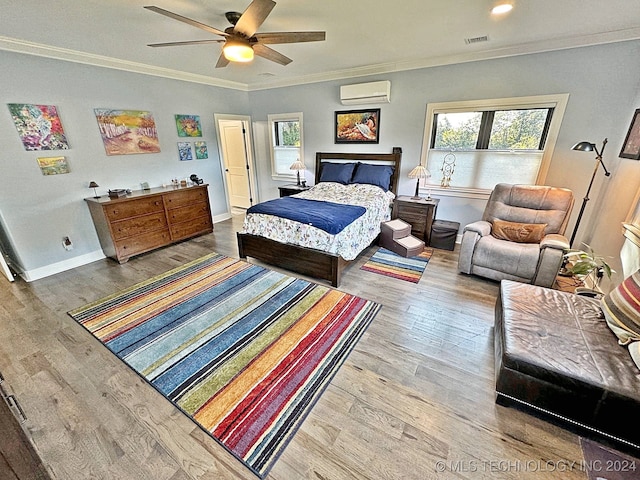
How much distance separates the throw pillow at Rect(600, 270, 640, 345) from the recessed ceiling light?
2.25 meters

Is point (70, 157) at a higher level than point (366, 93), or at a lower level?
lower

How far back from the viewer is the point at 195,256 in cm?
387

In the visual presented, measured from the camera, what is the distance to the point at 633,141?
8.94 feet

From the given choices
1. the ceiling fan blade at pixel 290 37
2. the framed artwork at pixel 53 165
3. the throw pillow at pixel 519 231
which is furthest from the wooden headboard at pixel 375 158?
the framed artwork at pixel 53 165

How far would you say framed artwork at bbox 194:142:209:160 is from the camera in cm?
480

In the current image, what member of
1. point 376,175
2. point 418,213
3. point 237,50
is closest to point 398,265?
point 418,213

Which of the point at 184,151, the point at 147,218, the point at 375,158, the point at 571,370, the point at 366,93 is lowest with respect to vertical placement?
the point at 571,370

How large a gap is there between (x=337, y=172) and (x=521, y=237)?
109 inches

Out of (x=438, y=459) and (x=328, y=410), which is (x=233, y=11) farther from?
(x=438, y=459)

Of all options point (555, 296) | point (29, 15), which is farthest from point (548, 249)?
point (29, 15)

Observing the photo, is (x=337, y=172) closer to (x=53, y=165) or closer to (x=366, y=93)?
(x=366, y=93)

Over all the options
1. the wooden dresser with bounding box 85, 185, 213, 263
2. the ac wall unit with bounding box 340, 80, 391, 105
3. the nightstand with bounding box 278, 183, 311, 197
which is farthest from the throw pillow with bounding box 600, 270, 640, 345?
the wooden dresser with bounding box 85, 185, 213, 263

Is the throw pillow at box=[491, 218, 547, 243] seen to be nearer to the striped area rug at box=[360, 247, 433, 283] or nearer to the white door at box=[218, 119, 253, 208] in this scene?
the striped area rug at box=[360, 247, 433, 283]

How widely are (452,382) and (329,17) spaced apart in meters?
3.17
